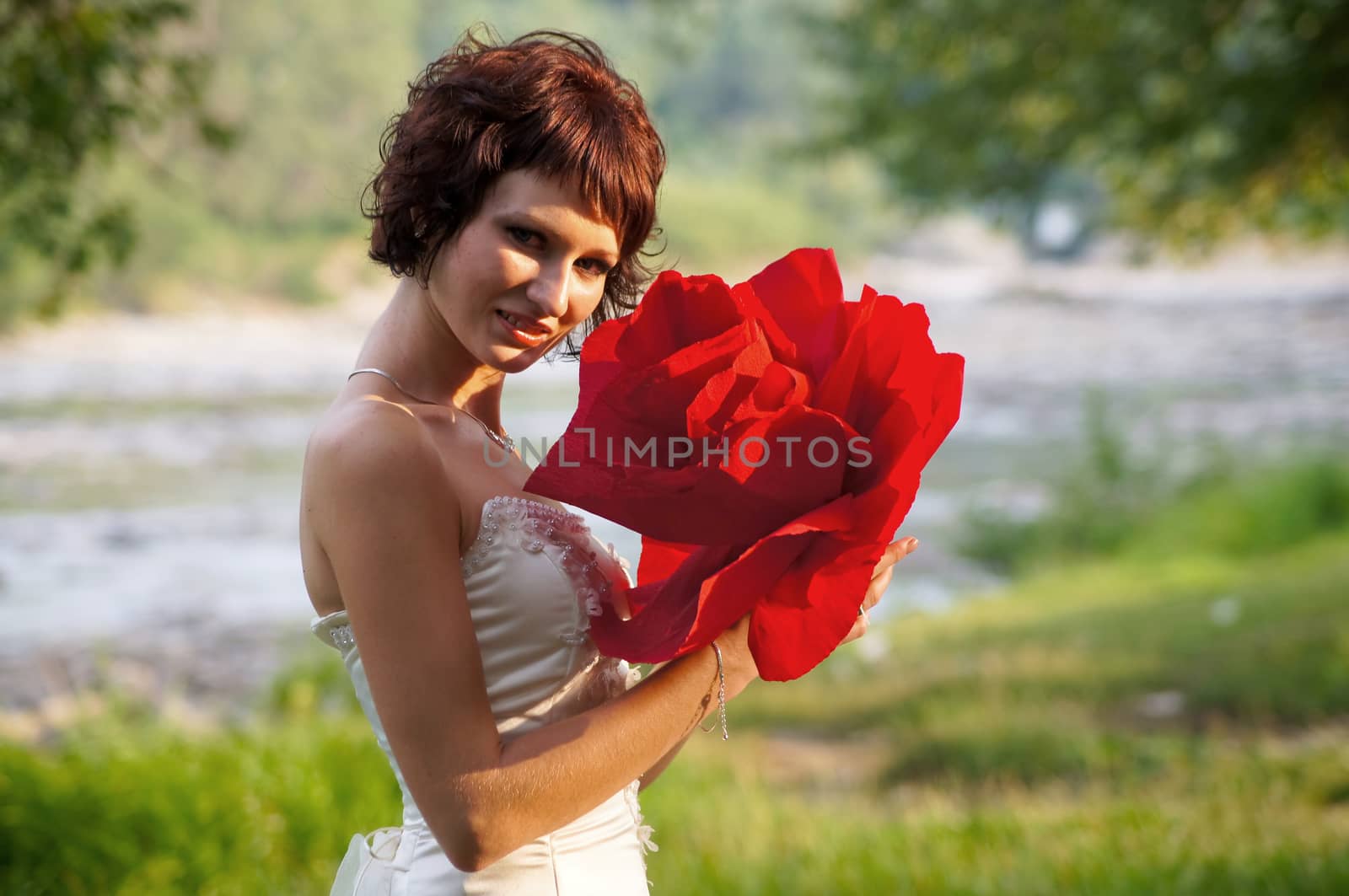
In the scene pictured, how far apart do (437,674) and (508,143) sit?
55 cm

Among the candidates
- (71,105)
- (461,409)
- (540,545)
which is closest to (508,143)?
(461,409)

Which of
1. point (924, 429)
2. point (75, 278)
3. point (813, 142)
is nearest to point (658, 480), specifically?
point (924, 429)

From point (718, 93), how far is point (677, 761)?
99.0ft

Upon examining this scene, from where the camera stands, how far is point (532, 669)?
133cm

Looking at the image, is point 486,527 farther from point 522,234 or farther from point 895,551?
point 895,551

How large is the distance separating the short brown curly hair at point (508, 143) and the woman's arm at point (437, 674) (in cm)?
25

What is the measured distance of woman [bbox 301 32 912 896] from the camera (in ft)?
3.94

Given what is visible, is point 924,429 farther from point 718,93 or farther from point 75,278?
point 718,93

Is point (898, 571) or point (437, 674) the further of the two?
point (898, 571)

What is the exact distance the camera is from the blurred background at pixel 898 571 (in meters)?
3.66

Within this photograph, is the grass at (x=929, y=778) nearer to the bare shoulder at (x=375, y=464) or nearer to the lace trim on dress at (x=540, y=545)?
the lace trim on dress at (x=540, y=545)

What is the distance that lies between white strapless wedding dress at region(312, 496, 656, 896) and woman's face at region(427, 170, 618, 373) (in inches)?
7.2

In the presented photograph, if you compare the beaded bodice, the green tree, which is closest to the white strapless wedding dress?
the beaded bodice

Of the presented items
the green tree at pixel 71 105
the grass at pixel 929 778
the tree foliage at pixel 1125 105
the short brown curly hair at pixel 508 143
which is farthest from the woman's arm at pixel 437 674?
the tree foliage at pixel 1125 105
